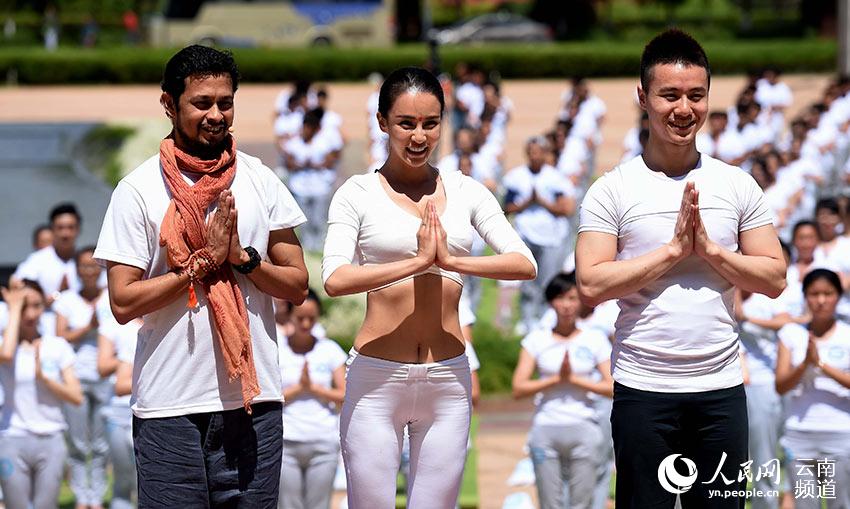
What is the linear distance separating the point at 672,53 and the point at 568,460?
3.97 meters

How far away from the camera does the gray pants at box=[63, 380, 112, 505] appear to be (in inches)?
341

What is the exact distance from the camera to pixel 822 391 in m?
7.52

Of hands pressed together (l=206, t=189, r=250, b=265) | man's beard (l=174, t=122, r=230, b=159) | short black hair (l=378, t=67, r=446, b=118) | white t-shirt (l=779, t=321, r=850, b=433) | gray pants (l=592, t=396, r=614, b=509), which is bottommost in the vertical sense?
gray pants (l=592, t=396, r=614, b=509)

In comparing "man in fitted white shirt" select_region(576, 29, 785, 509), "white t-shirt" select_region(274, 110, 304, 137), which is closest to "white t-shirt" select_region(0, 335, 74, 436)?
"man in fitted white shirt" select_region(576, 29, 785, 509)

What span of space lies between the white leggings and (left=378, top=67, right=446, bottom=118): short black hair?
835 millimetres

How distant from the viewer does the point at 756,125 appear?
16375 millimetres

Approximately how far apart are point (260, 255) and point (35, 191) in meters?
13.2

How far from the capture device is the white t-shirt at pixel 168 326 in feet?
13.3

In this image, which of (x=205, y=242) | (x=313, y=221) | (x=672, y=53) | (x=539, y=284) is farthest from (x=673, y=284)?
(x=313, y=221)

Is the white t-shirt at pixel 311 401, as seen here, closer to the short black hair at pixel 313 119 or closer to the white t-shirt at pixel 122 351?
the white t-shirt at pixel 122 351

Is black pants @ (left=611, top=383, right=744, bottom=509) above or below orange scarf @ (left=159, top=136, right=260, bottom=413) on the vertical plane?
below

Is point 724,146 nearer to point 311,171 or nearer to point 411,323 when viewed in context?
point 311,171

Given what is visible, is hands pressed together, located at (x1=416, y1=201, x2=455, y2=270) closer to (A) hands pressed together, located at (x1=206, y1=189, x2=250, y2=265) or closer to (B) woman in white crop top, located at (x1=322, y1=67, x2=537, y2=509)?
(B) woman in white crop top, located at (x1=322, y1=67, x2=537, y2=509)

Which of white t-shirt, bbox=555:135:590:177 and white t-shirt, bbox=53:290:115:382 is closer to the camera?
white t-shirt, bbox=53:290:115:382
